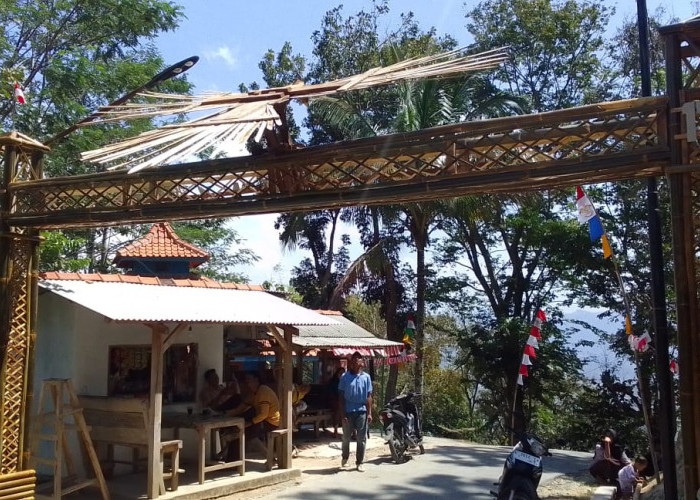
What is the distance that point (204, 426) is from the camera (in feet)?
31.0

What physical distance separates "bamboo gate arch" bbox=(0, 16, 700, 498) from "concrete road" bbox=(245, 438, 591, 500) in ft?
13.4

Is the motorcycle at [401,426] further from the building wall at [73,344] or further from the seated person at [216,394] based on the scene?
the building wall at [73,344]

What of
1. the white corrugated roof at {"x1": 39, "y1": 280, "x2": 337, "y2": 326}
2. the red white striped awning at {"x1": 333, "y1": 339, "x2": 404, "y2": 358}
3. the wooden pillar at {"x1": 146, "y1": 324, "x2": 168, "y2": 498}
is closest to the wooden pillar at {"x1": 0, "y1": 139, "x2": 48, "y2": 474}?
the white corrugated roof at {"x1": 39, "y1": 280, "x2": 337, "y2": 326}

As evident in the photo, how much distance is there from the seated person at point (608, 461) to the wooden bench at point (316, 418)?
605 centimetres

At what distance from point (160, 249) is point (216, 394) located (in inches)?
167

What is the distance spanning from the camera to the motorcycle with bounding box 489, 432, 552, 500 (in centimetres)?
730

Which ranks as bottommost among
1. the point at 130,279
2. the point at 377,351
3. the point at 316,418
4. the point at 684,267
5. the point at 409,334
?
the point at 316,418

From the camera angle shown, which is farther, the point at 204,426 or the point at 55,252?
the point at 55,252

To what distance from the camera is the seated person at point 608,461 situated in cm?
930

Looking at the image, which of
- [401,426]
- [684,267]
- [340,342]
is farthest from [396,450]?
[684,267]

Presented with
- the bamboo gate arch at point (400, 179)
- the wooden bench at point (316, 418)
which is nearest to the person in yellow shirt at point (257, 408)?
the wooden bench at point (316, 418)

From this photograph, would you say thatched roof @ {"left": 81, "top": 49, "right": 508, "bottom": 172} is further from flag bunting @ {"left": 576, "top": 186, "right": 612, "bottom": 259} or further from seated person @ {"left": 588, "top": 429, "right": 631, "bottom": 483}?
seated person @ {"left": 588, "top": 429, "right": 631, "bottom": 483}

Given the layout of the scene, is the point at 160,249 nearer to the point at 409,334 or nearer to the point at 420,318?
the point at 420,318

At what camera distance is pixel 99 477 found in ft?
27.9
